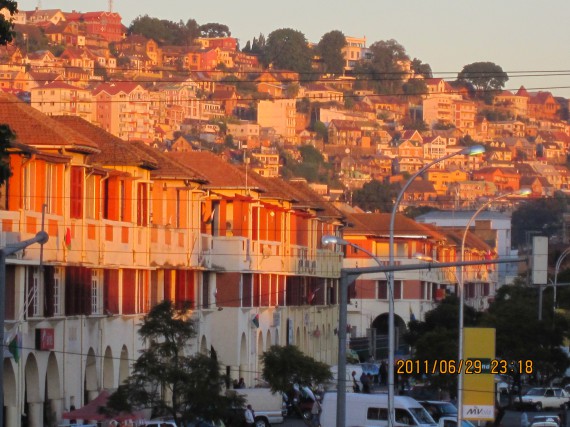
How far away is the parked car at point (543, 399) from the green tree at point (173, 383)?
28.6 meters

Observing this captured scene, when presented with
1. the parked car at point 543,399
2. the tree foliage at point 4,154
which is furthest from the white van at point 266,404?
the tree foliage at point 4,154

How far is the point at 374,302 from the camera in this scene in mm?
110312

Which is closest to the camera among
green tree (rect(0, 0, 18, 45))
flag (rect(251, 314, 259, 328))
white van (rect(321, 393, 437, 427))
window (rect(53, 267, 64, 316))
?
green tree (rect(0, 0, 18, 45))

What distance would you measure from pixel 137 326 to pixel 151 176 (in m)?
5.46

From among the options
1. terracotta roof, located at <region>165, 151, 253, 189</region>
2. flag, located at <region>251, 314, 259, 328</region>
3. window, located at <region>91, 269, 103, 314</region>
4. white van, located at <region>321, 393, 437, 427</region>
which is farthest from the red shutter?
flag, located at <region>251, 314, 259, 328</region>

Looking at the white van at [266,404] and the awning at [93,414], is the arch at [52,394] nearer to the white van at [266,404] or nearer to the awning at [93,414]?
the awning at [93,414]

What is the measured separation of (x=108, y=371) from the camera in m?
50.0

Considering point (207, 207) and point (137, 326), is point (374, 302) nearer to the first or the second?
point (207, 207)

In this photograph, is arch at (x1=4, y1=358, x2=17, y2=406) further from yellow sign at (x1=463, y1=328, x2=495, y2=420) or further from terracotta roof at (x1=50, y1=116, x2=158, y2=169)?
yellow sign at (x1=463, y1=328, x2=495, y2=420)

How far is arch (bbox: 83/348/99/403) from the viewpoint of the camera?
158 feet

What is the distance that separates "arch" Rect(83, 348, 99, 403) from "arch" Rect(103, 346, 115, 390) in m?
0.93

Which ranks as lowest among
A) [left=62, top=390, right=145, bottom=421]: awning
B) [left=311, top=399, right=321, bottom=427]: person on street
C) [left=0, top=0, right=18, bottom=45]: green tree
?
[left=311, top=399, right=321, bottom=427]: person on street

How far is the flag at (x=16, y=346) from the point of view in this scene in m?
41.1

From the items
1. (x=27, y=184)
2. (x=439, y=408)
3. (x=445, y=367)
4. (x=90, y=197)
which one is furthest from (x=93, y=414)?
(x=445, y=367)
